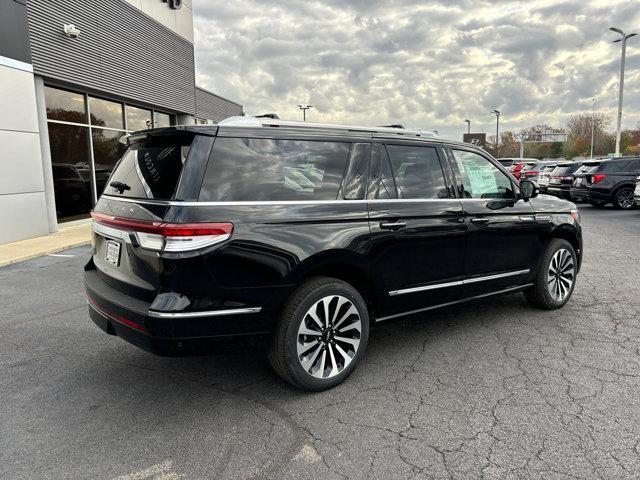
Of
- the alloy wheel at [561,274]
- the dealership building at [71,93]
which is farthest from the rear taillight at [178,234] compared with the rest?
the dealership building at [71,93]

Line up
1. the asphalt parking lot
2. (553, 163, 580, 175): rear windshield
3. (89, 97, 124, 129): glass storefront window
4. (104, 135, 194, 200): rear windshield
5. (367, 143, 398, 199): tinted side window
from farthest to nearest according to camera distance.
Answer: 1. (553, 163, 580, 175): rear windshield
2. (89, 97, 124, 129): glass storefront window
3. (367, 143, 398, 199): tinted side window
4. (104, 135, 194, 200): rear windshield
5. the asphalt parking lot

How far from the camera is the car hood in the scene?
4.99 metres

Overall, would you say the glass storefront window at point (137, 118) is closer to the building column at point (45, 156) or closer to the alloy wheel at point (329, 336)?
the building column at point (45, 156)

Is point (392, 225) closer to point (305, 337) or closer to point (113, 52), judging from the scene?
point (305, 337)

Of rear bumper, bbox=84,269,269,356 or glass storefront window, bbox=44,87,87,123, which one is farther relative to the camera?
glass storefront window, bbox=44,87,87,123

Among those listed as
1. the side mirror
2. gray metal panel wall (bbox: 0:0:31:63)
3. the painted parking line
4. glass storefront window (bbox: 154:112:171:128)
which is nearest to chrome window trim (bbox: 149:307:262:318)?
the painted parking line

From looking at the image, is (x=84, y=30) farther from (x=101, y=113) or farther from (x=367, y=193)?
(x=367, y=193)

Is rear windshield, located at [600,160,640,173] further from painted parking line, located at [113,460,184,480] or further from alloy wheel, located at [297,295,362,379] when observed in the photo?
painted parking line, located at [113,460,184,480]

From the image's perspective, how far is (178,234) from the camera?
284cm

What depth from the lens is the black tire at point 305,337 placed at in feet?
10.5

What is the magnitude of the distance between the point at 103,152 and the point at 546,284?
12702mm

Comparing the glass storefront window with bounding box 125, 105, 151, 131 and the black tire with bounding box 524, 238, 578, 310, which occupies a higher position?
the glass storefront window with bounding box 125, 105, 151, 131

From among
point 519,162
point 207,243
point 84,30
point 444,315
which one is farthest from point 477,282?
point 519,162

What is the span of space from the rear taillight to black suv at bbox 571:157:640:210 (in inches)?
649
